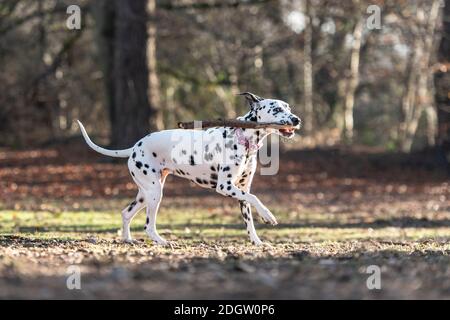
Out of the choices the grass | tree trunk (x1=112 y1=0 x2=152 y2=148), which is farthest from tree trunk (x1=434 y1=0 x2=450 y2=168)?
the grass

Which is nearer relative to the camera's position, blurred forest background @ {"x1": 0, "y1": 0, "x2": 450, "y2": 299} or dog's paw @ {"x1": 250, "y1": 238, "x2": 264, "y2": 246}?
blurred forest background @ {"x1": 0, "y1": 0, "x2": 450, "y2": 299}

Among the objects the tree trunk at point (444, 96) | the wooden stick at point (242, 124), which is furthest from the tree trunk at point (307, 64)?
the wooden stick at point (242, 124)

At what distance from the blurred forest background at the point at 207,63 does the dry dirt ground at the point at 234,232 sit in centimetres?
263

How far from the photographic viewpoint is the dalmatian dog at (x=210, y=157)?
12.0 meters

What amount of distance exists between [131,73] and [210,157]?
51.3 ft

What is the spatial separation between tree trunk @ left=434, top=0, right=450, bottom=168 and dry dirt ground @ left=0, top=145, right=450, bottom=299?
2.56 feet

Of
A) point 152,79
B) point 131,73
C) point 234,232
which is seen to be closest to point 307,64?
point 152,79

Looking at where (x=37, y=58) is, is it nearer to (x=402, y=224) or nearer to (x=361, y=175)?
(x=361, y=175)

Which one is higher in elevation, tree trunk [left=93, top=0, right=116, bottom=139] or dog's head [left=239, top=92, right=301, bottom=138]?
tree trunk [left=93, top=0, right=116, bottom=139]

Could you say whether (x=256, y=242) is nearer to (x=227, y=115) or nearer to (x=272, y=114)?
(x=272, y=114)

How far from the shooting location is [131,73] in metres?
27.3

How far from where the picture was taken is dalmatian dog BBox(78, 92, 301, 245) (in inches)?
471

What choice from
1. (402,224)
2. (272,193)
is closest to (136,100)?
(272,193)

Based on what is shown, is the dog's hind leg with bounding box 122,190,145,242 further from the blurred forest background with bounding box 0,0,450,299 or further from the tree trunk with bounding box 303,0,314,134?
the tree trunk with bounding box 303,0,314,134
